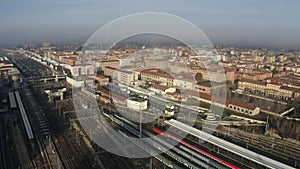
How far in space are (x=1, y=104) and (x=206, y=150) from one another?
5.07 metres

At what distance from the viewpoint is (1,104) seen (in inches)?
240

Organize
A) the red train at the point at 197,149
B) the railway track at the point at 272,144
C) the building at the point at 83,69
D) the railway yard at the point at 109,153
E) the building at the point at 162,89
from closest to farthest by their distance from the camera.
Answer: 1. the red train at the point at 197,149
2. the railway yard at the point at 109,153
3. the railway track at the point at 272,144
4. the building at the point at 162,89
5. the building at the point at 83,69

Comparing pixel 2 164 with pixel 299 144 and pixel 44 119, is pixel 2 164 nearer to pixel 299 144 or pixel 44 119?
pixel 44 119

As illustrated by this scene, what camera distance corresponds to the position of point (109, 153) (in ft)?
12.1

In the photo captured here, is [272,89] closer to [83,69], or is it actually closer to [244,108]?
[244,108]

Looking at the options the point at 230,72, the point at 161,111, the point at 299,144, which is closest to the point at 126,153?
the point at 161,111

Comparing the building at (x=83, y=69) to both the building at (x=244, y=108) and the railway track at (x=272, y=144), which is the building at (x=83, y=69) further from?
the railway track at (x=272, y=144)

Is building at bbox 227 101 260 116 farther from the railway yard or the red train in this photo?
the red train

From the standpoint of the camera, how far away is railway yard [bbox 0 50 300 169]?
3392 millimetres

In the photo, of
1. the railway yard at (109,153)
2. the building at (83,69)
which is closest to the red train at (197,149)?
the railway yard at (109,153)

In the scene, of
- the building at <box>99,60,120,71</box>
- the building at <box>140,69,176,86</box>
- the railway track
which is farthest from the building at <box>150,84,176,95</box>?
the building at <box>99,60,120,71</box>

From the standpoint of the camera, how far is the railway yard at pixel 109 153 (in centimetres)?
339

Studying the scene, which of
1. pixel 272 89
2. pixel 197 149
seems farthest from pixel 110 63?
pixel 197 149

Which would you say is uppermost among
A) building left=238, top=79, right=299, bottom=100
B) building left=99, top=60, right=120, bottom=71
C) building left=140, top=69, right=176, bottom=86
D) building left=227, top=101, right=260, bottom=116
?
building left=99, top=60, right=120, bottom=71
